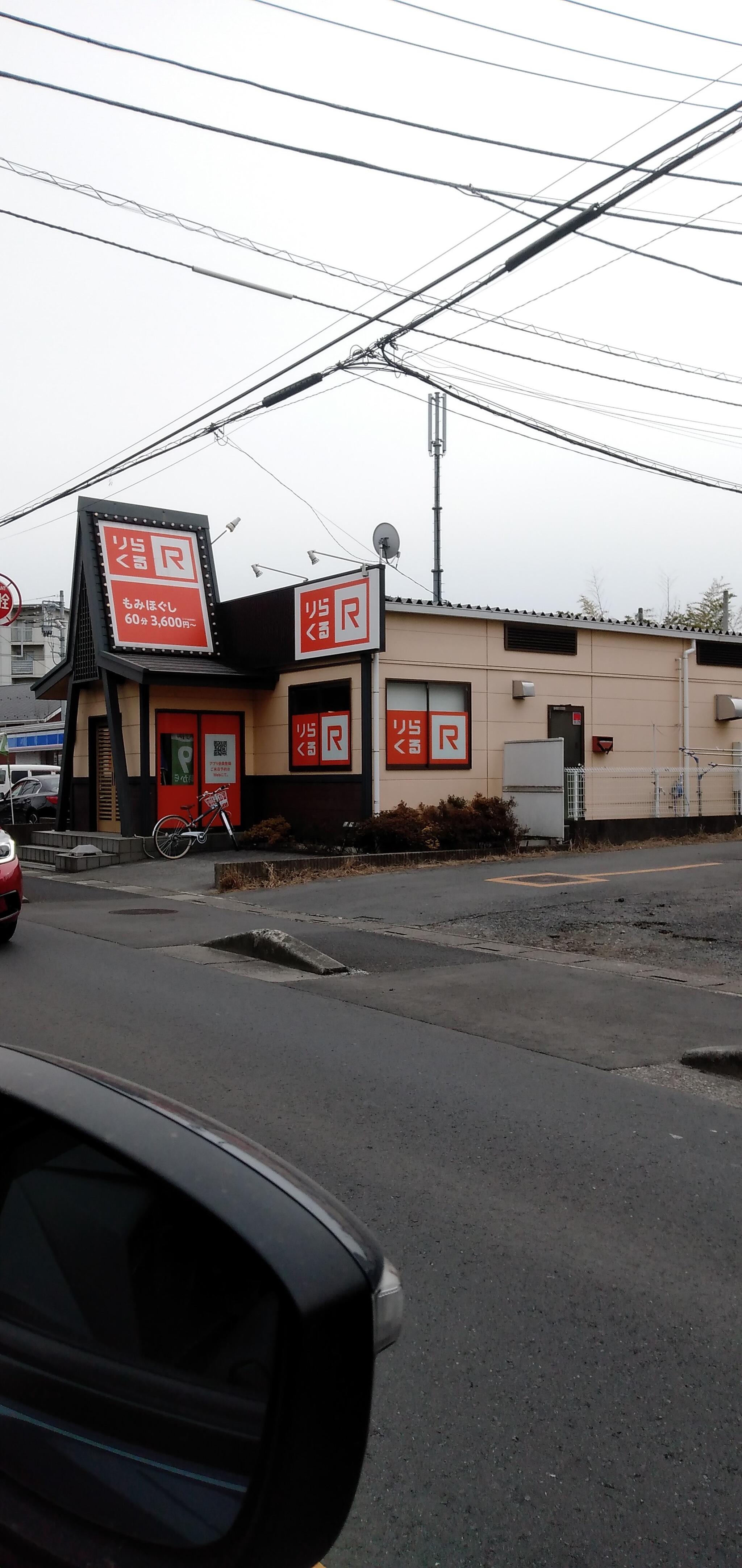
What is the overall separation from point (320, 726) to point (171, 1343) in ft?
62.1

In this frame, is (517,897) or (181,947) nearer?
(181,947)

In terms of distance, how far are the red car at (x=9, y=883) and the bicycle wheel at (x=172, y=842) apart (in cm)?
906

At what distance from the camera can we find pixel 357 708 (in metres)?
19.3

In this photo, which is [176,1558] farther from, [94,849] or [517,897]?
[94,849]

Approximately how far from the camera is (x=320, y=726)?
20.3m

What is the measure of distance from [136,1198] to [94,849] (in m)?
18.9

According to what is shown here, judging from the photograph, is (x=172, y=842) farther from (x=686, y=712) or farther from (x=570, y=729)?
(x=686, y=712)

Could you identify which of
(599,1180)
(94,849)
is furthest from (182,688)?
(599,1180)

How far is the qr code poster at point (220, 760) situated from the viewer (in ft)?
71.5

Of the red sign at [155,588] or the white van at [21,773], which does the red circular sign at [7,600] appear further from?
the white van at [21,773]

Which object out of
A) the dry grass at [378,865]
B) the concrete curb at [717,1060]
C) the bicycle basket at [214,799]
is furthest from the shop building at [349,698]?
the concrete curb at [717,1060]

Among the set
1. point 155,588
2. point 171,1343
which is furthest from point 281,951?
point 155,588

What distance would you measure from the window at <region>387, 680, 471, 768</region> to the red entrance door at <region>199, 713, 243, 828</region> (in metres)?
4.02

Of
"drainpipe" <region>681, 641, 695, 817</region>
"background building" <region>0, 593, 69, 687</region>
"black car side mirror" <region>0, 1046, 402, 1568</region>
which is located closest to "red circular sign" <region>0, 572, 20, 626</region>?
"drainpipe" <region>681, 641, 695, 817</region>
